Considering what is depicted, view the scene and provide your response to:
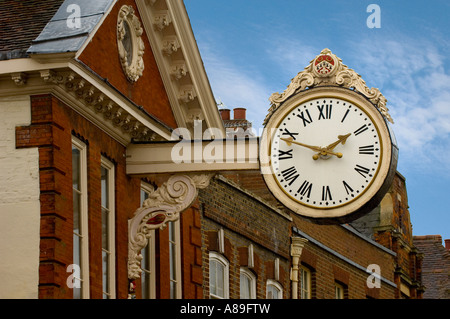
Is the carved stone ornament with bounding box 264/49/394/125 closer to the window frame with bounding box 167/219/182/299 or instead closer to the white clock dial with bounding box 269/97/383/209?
the white clock dial with bounding box 269/97/383/209

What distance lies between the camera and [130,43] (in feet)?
80.4

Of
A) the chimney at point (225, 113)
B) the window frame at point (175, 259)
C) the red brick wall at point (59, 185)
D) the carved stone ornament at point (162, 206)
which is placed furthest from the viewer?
the chimney at point (225, 113)

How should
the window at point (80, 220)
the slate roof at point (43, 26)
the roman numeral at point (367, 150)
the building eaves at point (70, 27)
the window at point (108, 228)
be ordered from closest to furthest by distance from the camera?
the building eaves at point (70, 27)
the slate roof at point (43, 26)
the roman numeral at point (367, 150)
the window at point (80, 220)
the window at point (108, 228)

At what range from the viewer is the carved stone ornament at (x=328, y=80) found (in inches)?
846

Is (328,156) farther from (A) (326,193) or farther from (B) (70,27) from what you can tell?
(B) (70,27)

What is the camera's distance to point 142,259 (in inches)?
945

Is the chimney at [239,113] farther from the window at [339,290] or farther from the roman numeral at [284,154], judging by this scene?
the roman numeral at [284,154]

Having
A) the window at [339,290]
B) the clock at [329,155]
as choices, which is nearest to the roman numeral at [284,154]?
the clock at [329,155]

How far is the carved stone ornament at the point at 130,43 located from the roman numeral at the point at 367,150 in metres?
4.53

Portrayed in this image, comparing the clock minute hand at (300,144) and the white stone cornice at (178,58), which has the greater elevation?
the white stone cornice at (178,58)

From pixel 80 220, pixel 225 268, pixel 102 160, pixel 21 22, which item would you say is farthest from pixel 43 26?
pixel 225 268
